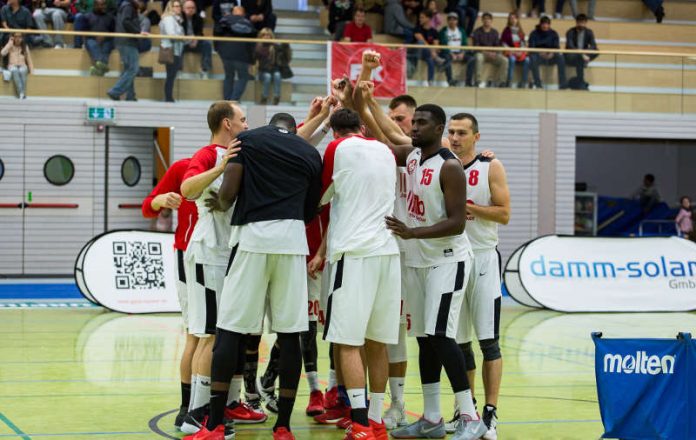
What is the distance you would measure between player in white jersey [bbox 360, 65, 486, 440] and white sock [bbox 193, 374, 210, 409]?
1.35 m

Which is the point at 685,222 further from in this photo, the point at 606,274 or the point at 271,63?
the point at 271,63

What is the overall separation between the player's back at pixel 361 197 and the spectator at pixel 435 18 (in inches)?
694

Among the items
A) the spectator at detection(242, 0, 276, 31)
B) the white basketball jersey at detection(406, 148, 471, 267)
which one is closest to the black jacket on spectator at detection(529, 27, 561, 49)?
the spectator at detection(242, 0, 276, 31)

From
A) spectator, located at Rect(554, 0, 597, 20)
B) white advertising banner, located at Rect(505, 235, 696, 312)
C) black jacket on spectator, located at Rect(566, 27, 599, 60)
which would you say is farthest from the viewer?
spectator, located at Rect(554, 0, 597, 20)

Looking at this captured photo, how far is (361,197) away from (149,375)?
3.89 metres

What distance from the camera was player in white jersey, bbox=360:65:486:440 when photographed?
7055 mm

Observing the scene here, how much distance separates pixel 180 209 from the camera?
25.1 ft

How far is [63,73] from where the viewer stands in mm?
20547

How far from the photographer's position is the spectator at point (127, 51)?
66.7 ft

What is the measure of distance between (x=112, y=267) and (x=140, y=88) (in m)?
6.68

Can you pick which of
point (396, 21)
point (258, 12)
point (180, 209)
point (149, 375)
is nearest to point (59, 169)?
point (258, 12)

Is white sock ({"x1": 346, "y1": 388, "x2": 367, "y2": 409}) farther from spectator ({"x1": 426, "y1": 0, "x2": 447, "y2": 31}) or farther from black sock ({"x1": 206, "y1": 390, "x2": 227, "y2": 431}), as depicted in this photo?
spectator ({"x1": 426, "y1": 0, "x2": 447, "y2": 31})

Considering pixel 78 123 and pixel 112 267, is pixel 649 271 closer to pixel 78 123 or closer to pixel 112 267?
pixel 112 267

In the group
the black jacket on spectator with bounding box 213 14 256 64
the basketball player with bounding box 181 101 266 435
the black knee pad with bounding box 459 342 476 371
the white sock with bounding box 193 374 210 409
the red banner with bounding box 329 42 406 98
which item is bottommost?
the white sock with bounding box 193 374 210 409
